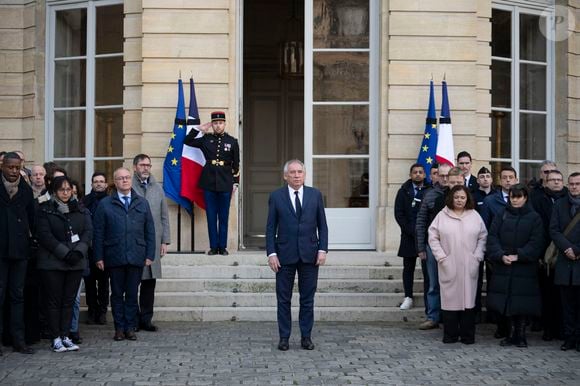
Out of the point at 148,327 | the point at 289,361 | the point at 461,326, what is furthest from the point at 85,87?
the point at 461,326

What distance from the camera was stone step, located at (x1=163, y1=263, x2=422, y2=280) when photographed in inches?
426

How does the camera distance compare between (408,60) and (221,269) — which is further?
(408,60)

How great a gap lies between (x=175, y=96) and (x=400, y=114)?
2875mm

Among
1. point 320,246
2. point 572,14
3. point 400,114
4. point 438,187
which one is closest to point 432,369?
point 320,246

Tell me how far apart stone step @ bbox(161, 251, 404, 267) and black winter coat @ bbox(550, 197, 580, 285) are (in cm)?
267

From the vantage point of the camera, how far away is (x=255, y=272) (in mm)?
10828

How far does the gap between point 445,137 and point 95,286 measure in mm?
4639

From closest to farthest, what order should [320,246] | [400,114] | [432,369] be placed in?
[432,369]
[320,246]
[400,114]

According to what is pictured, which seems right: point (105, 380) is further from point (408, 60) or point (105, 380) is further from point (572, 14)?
point (572, 14)

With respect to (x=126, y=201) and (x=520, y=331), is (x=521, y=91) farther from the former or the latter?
(x=126, y=201)

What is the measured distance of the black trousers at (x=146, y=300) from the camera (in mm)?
9523

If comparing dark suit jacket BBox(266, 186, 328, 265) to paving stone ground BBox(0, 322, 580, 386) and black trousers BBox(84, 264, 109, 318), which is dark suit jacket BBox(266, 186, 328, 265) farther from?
black trousers BBox(84, 264, 109, 318)

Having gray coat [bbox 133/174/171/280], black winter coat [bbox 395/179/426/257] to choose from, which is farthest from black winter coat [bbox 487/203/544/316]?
gray coat [bbox 133/174/171/280]

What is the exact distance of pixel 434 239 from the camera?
904cm
